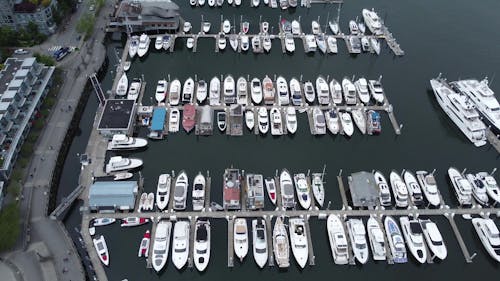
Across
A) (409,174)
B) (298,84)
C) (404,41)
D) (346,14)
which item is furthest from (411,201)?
(346,14)

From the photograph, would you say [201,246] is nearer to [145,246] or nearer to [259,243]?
[145,246]

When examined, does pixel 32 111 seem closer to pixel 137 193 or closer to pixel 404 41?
pixel 137 193

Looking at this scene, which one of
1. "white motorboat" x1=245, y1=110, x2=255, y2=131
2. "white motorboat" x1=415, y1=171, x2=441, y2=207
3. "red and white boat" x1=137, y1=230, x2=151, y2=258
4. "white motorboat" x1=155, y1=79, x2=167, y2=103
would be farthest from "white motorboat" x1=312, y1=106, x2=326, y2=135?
"red and white boat" x1=137, y1=230, x2=151, y2=258

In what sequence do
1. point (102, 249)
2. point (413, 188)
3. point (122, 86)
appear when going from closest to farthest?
1. point (102, 249)
2. point (413, 188)
3. point (122, 86)

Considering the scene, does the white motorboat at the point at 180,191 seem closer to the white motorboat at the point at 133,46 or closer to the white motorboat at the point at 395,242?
the white motorboat at the point at 395,242

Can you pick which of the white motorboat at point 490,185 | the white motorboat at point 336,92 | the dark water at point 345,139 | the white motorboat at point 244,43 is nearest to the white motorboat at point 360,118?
the dark water at point 345,139

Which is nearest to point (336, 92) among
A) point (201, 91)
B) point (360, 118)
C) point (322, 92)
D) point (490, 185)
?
point (322, 92)
